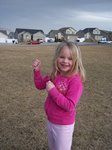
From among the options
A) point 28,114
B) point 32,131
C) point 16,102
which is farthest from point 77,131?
point 16,102

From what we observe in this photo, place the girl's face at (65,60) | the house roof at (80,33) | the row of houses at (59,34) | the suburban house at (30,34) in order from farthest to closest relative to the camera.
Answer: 1. the house roof at (80,33)
2. the suburban house at (30,34)
3. the row of houses at (59,34)
4. the girl's face at (65,60)

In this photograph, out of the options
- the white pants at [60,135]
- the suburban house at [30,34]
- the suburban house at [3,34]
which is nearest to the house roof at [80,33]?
the suburban house at [30,34]

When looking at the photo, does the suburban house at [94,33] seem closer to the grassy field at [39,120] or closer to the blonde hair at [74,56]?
the grassy field at [39,120]

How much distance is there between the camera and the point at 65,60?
2.64 metres

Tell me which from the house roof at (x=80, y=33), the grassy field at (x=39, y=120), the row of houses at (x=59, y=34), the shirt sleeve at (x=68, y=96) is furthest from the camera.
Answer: the house roof at (x=80, y=33)

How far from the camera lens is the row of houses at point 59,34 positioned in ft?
325

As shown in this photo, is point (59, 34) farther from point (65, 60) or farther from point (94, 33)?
point (65, 60)

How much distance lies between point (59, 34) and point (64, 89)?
4136 inches

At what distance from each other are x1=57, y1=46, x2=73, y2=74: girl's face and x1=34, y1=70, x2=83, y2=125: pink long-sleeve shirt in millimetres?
75

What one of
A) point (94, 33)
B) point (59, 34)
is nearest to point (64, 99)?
point (59, 34)

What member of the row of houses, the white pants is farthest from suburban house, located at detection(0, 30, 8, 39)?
the white pants

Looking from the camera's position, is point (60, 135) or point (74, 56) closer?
point (74, 56)

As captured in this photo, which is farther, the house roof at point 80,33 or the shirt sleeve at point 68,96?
the house roof at point 80,33

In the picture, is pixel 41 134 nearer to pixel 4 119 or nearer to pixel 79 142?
pixel 79 142
